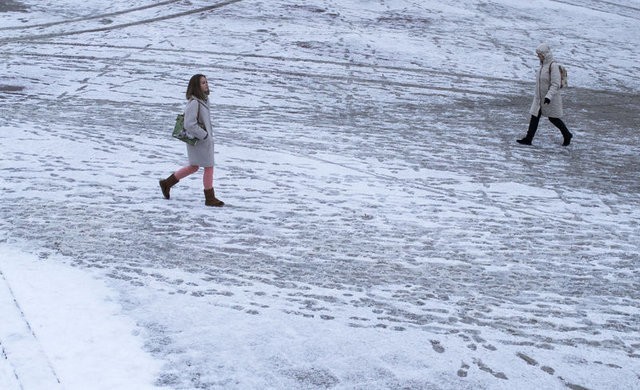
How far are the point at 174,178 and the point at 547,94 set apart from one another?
531 cm

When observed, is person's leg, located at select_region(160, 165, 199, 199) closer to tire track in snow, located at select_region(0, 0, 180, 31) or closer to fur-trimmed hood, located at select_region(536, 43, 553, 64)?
fur-trimmed hood, located at select_region(536, 43, 553, 64)

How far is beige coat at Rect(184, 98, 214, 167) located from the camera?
24.9ft

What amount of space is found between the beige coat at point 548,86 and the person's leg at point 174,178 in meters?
5.16

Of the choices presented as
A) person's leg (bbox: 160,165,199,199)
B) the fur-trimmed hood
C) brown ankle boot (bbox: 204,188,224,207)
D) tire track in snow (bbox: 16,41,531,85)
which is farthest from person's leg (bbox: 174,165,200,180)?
tire track in snow (bbox: 16,41,531,85)

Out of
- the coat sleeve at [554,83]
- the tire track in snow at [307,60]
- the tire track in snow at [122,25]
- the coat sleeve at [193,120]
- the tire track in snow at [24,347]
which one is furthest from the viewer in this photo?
the tire track in snow at [122,25]

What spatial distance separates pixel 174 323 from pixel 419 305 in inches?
68.1

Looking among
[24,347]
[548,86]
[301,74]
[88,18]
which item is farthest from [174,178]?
[88,18]

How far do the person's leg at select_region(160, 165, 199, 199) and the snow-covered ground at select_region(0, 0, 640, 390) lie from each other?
15 cm

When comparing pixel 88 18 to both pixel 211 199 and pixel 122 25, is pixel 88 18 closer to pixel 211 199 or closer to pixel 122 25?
pixel 122 25

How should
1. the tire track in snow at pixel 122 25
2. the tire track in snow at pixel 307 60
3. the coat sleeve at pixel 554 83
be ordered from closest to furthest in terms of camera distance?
the coat sleeve at pixel 554 83 < the tire track in snow at pixel 307 60 < the tire track in snow at pixel 122 25

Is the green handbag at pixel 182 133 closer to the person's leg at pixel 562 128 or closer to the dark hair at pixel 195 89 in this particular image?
the dark hair at pixel 195 89

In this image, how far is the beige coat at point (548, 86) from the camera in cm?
1074

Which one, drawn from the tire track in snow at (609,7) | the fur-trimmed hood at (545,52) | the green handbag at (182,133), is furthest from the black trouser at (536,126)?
the tire track in snow at (609,7)

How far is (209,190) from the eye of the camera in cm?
787
